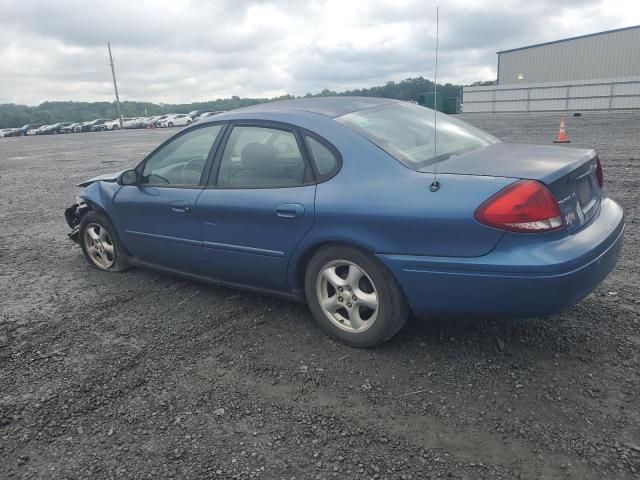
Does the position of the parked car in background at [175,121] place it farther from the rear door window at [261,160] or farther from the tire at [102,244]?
the rear door window at [261,160]

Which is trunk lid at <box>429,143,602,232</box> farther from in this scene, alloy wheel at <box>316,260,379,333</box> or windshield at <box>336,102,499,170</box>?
alloy wheel at <box>316,260,379,333</box>

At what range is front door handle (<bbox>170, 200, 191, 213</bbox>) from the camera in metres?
3.95

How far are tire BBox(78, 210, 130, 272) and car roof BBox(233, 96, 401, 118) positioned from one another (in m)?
1.87

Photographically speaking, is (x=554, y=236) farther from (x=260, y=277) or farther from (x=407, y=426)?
(x=260, y=277)

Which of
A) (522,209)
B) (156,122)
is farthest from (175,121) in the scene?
(522,209)

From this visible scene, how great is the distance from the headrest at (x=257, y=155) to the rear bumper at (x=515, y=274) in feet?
3.78

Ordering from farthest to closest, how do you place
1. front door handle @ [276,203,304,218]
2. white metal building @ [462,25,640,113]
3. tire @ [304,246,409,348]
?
white metal building @ [462,25,640,113] < front door handle @ [276,203,304,218] < tire @ [304,246,409,348]

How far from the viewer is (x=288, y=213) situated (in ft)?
10.9

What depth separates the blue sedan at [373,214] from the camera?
267cm

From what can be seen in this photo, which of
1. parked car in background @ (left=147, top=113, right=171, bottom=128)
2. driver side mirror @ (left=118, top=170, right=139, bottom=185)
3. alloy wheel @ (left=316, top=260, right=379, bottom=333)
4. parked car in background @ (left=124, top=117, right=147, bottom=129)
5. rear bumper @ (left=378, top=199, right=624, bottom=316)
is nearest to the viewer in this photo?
rear bumper @ (left=378, top=199, right=624, bottom=316)

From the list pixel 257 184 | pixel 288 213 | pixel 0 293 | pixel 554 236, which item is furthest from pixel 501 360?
pixel 0 293

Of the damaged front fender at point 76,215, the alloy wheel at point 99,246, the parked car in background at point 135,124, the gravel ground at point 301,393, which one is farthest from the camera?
the parked car in background at point 135,124

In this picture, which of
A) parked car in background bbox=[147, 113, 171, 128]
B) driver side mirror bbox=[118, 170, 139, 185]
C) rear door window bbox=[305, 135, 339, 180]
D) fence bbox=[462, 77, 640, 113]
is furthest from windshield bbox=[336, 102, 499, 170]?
parked car in background bbox=[147, 113, 171, 128]

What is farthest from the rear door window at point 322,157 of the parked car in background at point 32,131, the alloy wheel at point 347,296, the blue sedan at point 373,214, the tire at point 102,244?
the parked car in background at point 32,131
